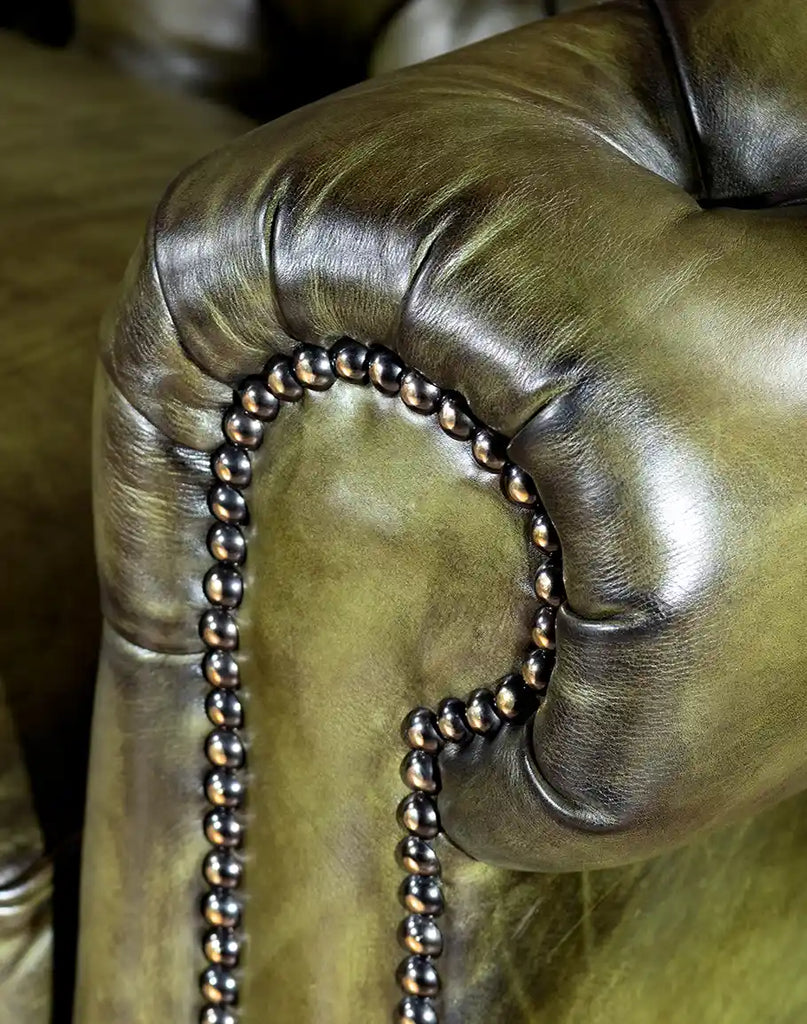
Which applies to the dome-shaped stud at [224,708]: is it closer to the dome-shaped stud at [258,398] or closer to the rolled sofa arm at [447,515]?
the rolled sofa arm at [447,515]

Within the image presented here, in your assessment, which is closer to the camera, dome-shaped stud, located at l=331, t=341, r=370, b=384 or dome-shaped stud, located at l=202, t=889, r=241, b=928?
dome-shaped stud, located at l=331, t=341, r=370, b=384

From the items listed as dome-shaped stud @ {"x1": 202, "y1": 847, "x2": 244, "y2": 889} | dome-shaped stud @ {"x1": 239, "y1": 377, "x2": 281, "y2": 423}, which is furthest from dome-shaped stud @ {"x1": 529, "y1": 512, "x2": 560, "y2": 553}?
dome-shaped stud @ {"x1": 202, "y1": 847, "x2": 244, "y2": 889}

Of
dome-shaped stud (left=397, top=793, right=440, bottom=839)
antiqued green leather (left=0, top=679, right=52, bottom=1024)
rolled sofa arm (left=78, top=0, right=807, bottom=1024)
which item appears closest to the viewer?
rolled sofa arm (left=78, top=0, right=807, bottom=1024)

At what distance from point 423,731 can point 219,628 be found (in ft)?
0.30

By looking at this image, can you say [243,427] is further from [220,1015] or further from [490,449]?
[220,1015]

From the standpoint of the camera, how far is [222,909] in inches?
20.0

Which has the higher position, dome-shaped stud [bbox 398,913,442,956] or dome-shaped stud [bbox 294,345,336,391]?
dome-shaped stud [bbox 294,345,336,391]

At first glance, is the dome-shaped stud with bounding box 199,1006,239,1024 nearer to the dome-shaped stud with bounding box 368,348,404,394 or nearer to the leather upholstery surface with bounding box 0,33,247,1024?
the leather upholstery surface with bounding box 0,33,247,1024

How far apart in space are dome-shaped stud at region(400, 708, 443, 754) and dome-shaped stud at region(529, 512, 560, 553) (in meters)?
0.09

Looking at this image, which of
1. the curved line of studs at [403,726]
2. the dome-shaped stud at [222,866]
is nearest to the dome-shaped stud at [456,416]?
the curved line of studs at [403,726]

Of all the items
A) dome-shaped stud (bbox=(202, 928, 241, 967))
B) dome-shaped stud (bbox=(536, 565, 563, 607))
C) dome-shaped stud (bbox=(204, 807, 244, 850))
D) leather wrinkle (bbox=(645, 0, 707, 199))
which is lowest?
dome-shaped stud (bbox=(202, 928, 241, 967))

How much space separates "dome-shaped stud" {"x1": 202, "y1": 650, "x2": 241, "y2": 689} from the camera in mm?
476

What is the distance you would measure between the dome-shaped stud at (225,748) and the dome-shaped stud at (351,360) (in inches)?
6.4

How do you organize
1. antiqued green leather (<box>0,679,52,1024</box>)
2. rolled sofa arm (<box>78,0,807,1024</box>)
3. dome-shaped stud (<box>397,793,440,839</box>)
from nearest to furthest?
rolled sofa arm (<box>78,0,807,1024</box>) → dome-shaped stud (<box>397,793,440,839</box>) → antiqued green leather (<box>0,679,52,1024</box>)
